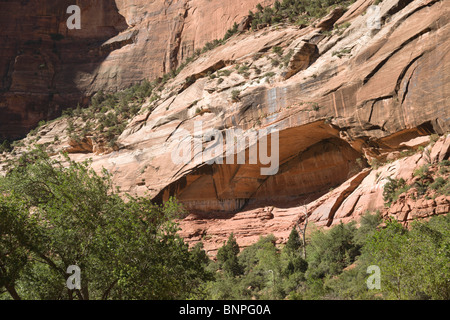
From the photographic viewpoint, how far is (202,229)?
3262 cm

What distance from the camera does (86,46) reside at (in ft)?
192

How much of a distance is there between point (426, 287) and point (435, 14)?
55.2ft

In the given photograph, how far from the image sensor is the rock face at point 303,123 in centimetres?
2323

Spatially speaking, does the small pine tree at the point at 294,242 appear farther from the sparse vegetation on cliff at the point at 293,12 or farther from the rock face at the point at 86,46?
the rock face at the point at 86,46

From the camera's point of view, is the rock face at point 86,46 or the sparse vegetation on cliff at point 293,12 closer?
the sparse vegetation on cliff at point 293,12

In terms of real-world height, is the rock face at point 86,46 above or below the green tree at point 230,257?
above

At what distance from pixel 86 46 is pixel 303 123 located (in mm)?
42695

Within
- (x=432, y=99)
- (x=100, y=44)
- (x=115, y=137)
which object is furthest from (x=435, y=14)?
(x=100, y=44)

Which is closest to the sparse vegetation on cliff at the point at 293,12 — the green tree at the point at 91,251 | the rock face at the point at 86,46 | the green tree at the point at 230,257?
the rock face at the point at 86,46

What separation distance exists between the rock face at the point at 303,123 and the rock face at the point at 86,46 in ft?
50.7

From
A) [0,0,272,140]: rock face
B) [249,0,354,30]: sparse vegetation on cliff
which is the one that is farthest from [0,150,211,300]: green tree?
[0,0,272,140]: rock face

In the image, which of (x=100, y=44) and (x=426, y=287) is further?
(x=100, y=44)

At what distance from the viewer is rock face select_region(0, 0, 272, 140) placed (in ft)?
172

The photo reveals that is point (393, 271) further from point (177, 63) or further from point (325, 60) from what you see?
point (177, 63)
